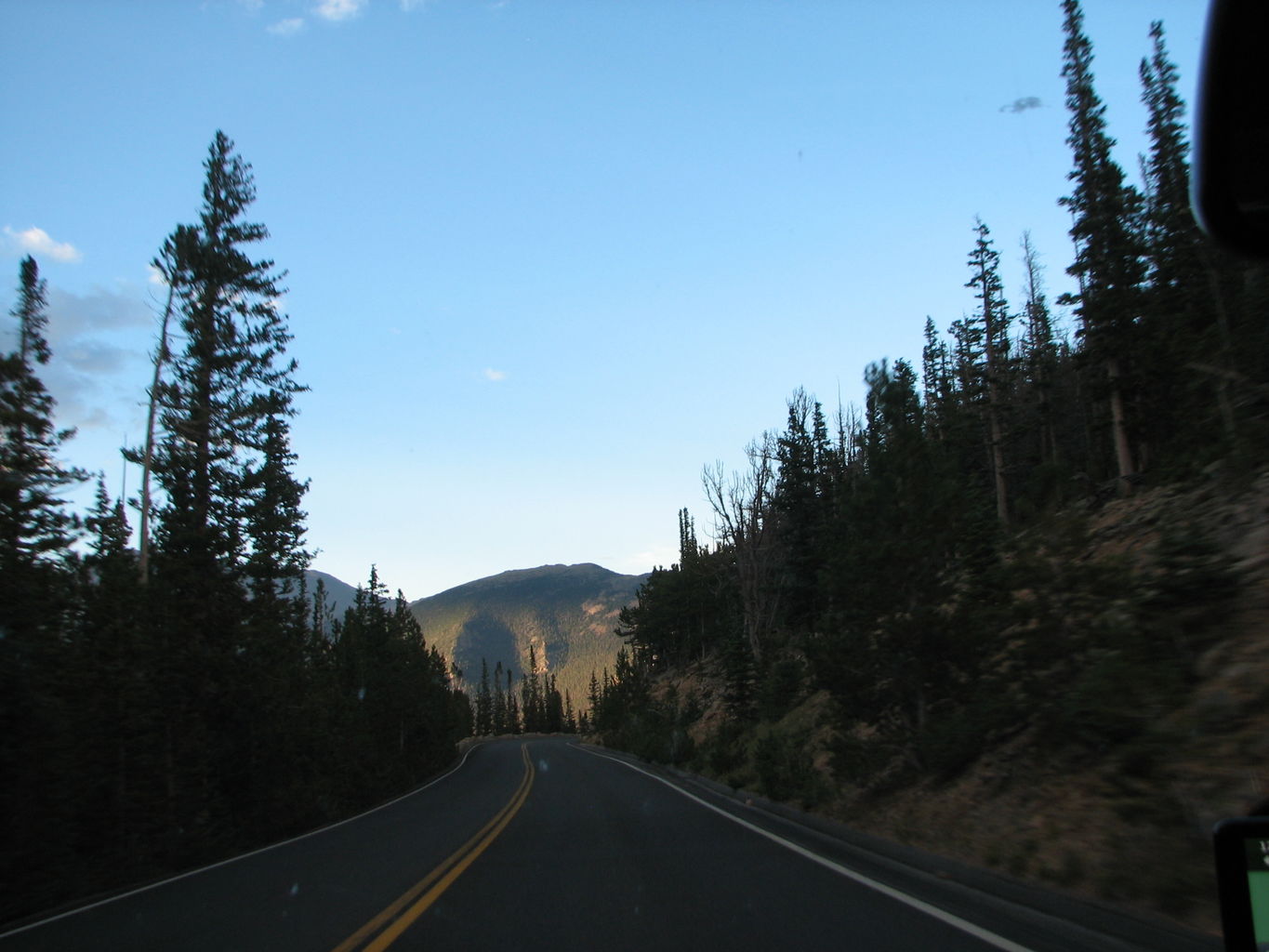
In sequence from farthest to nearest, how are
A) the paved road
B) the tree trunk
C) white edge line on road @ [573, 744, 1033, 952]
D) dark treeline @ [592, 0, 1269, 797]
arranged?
the tree trunk → dark treeline @ [592, 0, 1269, 797] → the paved road → white edge line on road @ [573, 744, 1033, 952]

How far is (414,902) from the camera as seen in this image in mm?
9148

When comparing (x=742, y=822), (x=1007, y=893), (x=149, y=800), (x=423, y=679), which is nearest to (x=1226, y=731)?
(x=1007, y=893)

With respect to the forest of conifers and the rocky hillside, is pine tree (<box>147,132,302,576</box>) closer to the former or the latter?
the forest of conifers

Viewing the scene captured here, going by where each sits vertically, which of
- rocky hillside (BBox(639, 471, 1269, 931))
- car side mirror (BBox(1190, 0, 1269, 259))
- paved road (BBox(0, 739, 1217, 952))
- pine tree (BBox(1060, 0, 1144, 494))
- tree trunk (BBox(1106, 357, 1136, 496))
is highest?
pine tree (BBox(1060, 0, 1144, 494))

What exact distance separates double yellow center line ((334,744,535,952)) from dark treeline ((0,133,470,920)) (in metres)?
5.15

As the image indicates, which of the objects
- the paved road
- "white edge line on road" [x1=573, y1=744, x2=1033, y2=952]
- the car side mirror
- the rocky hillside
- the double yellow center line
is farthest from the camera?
the rocky hillside

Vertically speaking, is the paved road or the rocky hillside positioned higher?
the rocky hillside

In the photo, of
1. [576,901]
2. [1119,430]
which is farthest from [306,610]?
[1119,430]

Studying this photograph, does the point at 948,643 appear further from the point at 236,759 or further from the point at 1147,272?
the point at 1147,272

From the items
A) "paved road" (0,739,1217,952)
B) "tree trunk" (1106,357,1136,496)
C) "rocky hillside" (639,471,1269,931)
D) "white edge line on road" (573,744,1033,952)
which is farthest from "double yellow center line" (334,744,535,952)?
"tree trunk" (1106,357,1136,496)

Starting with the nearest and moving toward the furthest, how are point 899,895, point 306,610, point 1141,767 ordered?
point 899,895, point 1141,767, point 306,610

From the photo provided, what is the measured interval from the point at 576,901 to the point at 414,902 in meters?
1.73

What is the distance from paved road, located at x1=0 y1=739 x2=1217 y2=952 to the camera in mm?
7102

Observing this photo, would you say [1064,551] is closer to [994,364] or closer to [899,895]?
[899,895]
